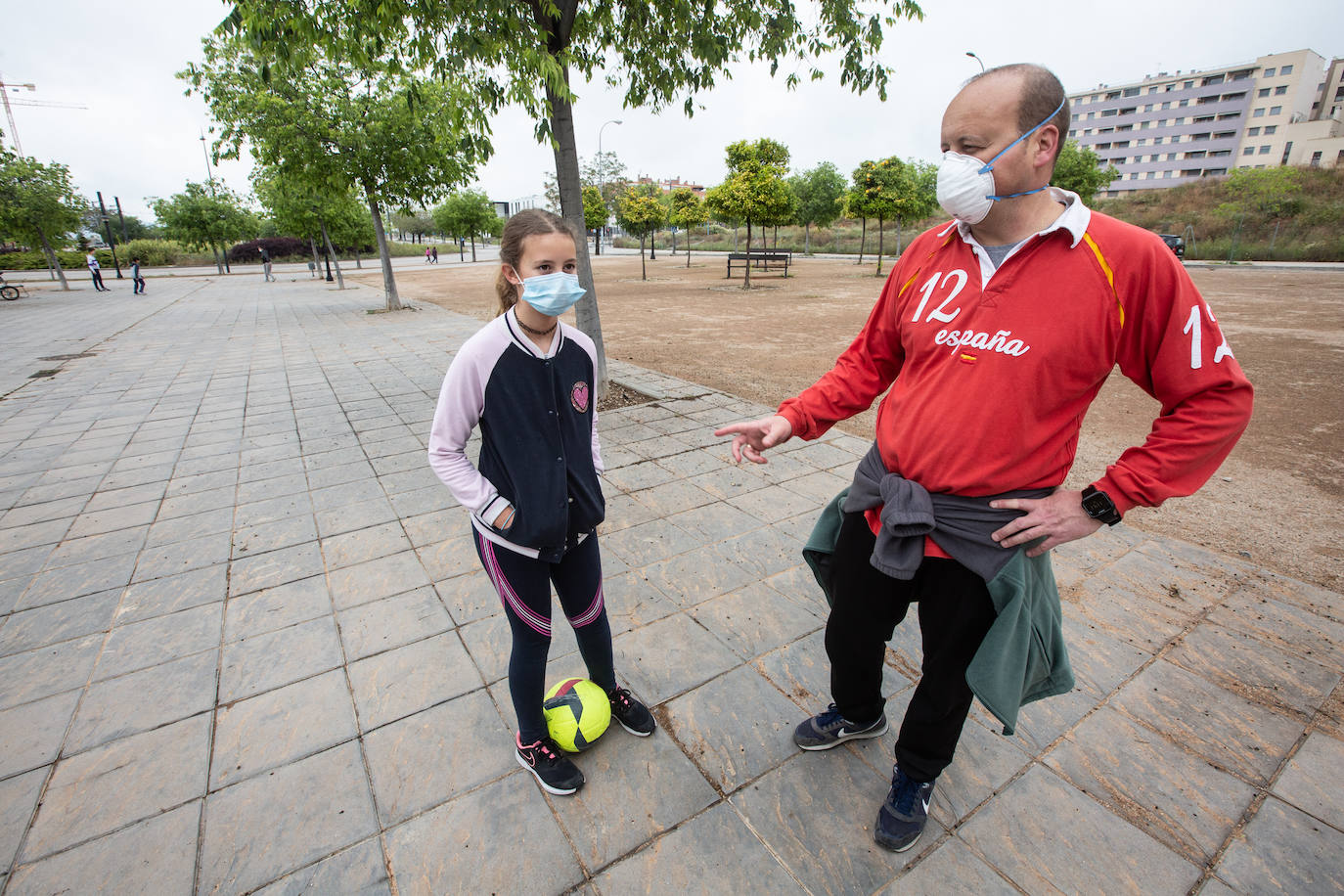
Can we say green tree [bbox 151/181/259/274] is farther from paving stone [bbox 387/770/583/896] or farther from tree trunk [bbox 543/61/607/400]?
paving stone [bbox 387/770/583/896]

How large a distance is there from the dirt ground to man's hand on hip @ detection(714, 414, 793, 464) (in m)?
3.28

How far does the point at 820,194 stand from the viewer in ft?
109

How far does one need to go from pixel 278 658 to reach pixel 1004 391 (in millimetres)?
3040

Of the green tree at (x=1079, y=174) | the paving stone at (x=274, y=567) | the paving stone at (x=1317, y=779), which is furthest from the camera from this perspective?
the green tree at (x=1079, y=174)

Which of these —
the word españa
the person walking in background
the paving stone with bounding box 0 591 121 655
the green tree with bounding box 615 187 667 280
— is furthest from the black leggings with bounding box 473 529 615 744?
the person walking in background

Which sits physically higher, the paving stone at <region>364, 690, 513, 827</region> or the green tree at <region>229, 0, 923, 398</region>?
the green tree at <region>229, 0, 923, 398</region>

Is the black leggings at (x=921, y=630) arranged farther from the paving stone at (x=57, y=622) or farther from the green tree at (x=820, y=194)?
the green tree at (x=820, y=194)

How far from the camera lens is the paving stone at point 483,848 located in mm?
1766

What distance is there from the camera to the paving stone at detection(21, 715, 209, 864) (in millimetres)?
1938

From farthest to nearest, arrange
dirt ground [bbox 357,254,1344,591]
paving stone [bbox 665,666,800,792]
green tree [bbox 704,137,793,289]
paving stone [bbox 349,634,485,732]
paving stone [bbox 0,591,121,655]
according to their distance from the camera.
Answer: green tree [bbox 704,137,793,289], dirt ground [bbox 357,254,1344,591], paving stone [bbox 0,591,121,655], paving stone [bbox 349,634,485,732], paving stone [bbox 665,666,800,792]

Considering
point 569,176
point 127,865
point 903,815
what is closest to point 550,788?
point 903,815

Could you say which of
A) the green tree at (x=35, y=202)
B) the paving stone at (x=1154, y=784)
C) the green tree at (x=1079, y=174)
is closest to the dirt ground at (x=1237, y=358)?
the paving stone at (x=1154, y=784)

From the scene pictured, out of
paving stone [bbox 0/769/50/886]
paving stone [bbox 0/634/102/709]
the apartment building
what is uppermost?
the apartment building

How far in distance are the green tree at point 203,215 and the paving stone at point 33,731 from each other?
126 feet
